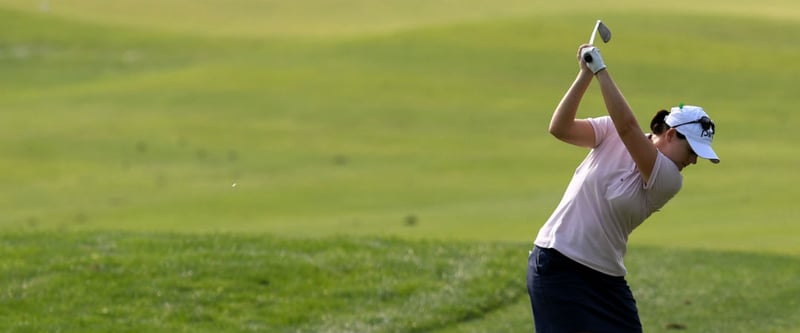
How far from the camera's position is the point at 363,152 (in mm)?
28562

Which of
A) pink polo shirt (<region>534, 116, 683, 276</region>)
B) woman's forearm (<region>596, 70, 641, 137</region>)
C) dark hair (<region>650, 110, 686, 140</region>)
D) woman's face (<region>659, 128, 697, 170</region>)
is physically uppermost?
woman's forearm (<region>596, 70, 641, 137</region>)

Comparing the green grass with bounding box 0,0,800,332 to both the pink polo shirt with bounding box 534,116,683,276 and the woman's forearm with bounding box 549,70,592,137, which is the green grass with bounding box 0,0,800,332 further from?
the woman's forearm with bounding box 549,70,592,137

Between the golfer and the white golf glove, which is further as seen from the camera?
the golfer

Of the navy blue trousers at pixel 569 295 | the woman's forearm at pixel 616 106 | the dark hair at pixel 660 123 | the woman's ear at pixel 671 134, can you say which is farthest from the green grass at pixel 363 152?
the woman's forearm at pixel 616 106

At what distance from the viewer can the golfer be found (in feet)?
22.3

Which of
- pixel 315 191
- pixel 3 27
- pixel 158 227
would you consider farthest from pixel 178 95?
pixel 3 27

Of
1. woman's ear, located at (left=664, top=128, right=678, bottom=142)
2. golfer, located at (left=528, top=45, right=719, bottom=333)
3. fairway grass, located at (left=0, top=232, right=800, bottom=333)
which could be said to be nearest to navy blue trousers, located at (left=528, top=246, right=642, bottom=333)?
golfer, located at (left=528, top=45, right=719, bottom=333)

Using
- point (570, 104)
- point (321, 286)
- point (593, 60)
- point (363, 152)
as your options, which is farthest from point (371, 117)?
point (593, 60)

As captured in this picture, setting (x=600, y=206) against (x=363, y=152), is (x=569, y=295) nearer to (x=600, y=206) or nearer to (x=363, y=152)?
(x=600, y=206)

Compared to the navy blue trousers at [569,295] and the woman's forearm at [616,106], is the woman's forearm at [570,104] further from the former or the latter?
the navy blue trousers at [569,295]

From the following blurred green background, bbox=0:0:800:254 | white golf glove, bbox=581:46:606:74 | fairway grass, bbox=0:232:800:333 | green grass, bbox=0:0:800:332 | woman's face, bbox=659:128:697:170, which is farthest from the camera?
blurred green background, bbox=0:0:800:254

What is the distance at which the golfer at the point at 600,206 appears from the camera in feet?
22.3

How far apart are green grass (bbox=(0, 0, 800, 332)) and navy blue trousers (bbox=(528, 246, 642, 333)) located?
462cm

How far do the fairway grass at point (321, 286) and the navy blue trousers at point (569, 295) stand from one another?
4.55 meters
